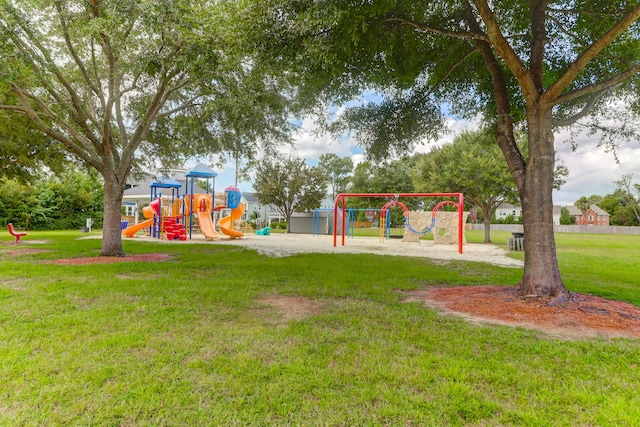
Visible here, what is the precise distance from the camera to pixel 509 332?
13.1 feet

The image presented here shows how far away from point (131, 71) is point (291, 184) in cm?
2218

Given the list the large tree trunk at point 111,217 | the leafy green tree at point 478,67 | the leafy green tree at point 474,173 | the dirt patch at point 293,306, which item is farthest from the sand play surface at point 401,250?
the dirt patch at point 293,306

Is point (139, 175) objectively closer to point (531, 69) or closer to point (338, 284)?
point (338, 284)

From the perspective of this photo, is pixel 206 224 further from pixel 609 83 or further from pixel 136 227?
pixel 609 83

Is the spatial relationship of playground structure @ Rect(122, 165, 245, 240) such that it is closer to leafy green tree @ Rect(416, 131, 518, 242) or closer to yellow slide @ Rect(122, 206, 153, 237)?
yellow slide @ Rect(122, 206, 153, 237)

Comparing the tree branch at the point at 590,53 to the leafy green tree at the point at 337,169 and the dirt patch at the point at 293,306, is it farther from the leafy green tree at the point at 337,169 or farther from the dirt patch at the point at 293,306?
the leafy green tree at the point at 337,169

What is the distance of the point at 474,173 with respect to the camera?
2020 cm

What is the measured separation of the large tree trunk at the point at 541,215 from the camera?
5457 millimetres

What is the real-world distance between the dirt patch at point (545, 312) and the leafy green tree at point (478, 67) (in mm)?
394

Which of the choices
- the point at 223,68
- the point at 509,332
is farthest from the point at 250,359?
the point at 223,68

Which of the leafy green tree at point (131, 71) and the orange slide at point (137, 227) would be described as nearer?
the leafy green tree at point (131, 71)

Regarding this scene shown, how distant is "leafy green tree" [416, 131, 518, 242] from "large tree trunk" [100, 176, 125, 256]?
1716cm

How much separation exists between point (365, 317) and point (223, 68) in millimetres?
6035

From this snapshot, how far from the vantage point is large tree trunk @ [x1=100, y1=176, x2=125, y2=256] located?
10.5m
